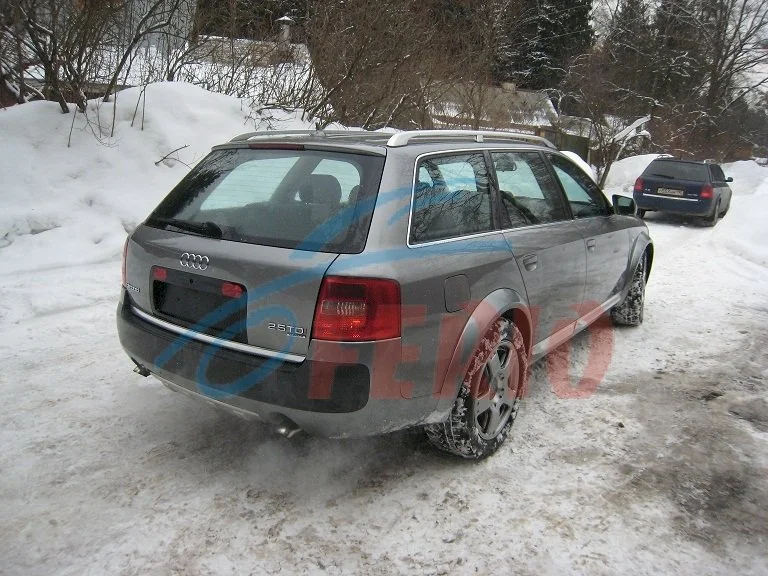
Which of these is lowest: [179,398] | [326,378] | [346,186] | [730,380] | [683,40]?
[179,398]

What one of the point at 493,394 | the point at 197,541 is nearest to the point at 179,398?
the point at 197,541

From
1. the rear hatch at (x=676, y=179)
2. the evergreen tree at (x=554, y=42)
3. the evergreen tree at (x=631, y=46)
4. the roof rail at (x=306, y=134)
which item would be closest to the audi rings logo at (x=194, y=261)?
the roof rail at (x=306, y=134)

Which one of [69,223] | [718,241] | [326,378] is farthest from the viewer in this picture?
[718,241]

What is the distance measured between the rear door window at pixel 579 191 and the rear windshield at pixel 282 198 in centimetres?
186

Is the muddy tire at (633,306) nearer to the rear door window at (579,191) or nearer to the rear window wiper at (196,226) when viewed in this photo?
the rear door window at (579,191)

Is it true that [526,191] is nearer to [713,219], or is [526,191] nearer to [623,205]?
[623,205]

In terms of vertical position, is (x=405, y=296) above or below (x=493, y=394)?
above

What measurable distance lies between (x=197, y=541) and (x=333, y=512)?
1.92 feet

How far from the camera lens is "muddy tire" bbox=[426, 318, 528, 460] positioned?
2.98 metres

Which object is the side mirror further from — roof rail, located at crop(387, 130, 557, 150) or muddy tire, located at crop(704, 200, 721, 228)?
muddy tire, located at crop(704, 200, 721, 228)

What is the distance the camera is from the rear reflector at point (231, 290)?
2584mm

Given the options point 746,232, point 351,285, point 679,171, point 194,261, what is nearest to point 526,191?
point 351,285

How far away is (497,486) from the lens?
117 inches

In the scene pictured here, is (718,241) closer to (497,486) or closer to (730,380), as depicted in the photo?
(730,380)
